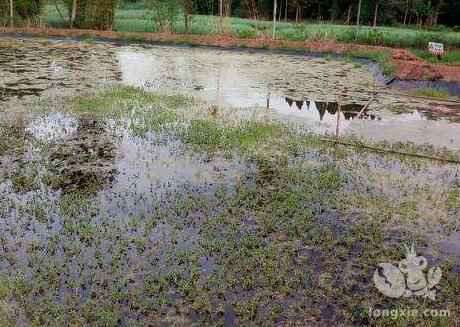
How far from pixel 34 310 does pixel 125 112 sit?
571 centimetres

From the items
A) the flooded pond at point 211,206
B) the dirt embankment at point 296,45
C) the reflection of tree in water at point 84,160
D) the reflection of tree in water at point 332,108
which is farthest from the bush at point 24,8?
the reflection of tree in water at point 84,160

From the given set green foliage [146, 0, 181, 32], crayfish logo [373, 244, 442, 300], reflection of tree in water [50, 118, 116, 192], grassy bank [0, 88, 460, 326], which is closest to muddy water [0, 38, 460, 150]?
grassy bank [0, 88, 460, 326]

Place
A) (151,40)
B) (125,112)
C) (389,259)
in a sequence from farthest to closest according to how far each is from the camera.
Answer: (151,40)
(125,112)
(389,259)

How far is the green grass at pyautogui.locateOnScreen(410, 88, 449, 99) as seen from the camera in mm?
10945

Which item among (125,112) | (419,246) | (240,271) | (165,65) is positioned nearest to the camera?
(240,271)

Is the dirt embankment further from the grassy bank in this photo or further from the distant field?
the grassy bank

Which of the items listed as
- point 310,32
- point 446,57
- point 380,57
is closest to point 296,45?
point 310,32

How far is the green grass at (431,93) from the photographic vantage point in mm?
10945

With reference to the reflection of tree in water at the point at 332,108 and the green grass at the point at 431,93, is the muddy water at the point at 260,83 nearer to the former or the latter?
the reflection of tree in water at the point at 332,108

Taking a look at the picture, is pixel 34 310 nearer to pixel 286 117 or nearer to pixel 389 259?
pixel 389 259

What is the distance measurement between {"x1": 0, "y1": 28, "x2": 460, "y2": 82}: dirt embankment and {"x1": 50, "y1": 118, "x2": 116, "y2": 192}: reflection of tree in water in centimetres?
909

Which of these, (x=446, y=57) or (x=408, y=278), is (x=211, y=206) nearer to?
(x=408, y=278)

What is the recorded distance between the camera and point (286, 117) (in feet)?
28.6

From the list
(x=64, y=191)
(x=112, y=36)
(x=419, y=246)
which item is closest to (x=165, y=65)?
(x=112, y=36)
